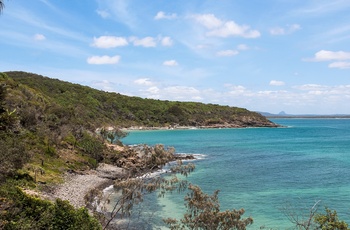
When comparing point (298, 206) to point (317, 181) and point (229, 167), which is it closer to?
point (317, 181)

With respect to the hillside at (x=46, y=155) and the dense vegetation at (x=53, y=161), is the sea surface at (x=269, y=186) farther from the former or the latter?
the hillside at (x=46, y=155)

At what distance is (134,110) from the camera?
157 metres

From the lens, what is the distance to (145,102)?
173 metres

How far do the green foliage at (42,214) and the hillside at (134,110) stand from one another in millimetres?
101823

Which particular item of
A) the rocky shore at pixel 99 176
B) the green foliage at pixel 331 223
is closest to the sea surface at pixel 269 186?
the green foliage at pixel 331 223

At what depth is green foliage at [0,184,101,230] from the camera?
1775 cm

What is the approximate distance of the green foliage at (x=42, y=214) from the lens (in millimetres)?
17750

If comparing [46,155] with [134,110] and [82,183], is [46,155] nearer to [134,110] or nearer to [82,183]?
[82,183]

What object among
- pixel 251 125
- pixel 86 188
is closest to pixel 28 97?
pixel 86 188

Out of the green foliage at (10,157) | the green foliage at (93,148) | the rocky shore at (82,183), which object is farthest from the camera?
the green foliage at (93,148)

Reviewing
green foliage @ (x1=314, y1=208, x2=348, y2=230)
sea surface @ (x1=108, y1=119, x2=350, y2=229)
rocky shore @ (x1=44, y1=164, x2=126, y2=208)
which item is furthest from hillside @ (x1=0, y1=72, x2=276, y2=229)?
green foliage @ (x1=314, y1=208, x2=348, y2=230)

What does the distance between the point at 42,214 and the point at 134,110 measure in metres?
139

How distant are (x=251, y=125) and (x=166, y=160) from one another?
16111cm

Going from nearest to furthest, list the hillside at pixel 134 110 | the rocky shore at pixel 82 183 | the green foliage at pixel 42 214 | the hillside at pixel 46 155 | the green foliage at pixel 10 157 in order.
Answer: the green foliage at pixel 42 214 → the hillside at pixel 46 155 → the green foliage at pixel 10 157 → the rocky shore at pixel 82 183 → the hillside at pixel 134 110
